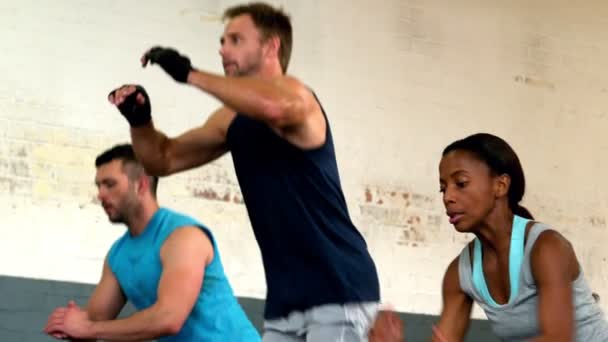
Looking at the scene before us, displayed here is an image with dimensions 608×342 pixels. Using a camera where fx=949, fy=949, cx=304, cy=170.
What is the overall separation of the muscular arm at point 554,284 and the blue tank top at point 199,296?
0.98 m

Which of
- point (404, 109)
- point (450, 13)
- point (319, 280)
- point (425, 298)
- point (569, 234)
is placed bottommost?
point (425, 298)

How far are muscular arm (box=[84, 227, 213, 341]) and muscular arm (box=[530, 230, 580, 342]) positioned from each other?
108 centimetres

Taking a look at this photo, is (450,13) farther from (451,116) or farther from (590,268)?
(590,268)

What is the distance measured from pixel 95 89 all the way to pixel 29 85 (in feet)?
1.02

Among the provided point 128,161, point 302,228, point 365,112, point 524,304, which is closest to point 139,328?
point 128,161

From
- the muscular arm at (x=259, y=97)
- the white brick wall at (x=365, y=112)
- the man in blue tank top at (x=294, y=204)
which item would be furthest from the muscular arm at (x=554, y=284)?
the white brick wall at (x=365, y=112)

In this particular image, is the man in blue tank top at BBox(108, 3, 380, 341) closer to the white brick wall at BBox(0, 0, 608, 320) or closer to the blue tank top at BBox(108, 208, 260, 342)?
the blue tank top at BBox(108, 208, 260, 342)

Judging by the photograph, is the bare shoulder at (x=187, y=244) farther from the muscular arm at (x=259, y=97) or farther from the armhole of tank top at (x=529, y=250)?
the armhole of tank top at (x=529, y=250)

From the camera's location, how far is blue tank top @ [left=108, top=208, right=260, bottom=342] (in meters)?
3.14

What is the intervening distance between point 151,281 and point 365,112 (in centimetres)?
225

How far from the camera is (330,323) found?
7.77 ft

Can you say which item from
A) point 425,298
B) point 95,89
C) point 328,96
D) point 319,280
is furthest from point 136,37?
point 319,280

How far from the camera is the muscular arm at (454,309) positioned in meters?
2.90

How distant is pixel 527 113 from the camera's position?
5.56 metres
